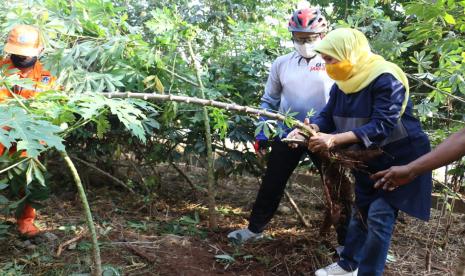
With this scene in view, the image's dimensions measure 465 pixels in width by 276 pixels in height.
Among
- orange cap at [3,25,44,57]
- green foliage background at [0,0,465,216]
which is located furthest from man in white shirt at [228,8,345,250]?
orange cap at [3,25,44,57]

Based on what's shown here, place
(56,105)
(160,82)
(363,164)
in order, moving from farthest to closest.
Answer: (160,82)
(363,164)
(56,105)

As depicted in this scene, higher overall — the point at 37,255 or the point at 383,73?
the point at 383,73

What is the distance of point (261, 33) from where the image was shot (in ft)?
13.3

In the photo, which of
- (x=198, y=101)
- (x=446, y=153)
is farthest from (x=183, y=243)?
(x=446, y=153)

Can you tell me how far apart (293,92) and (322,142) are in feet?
2.64

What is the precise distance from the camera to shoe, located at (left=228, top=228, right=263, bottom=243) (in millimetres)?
3363

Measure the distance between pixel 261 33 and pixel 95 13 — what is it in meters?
1.64

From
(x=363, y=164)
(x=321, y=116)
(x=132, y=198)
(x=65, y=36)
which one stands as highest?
(x=65, y=36)

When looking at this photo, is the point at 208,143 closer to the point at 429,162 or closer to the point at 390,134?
the point at 390,134

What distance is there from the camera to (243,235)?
11.1ft

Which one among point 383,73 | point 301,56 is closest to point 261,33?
point 301,56

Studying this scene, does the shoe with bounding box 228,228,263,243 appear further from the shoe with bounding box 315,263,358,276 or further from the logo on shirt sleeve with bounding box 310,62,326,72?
the logo on shirt sleeve with bounding box 310,62,326,72

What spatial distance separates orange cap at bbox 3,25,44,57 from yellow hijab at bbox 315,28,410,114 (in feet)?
6.26

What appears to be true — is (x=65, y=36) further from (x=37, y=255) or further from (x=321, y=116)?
(x=321, y=116)
